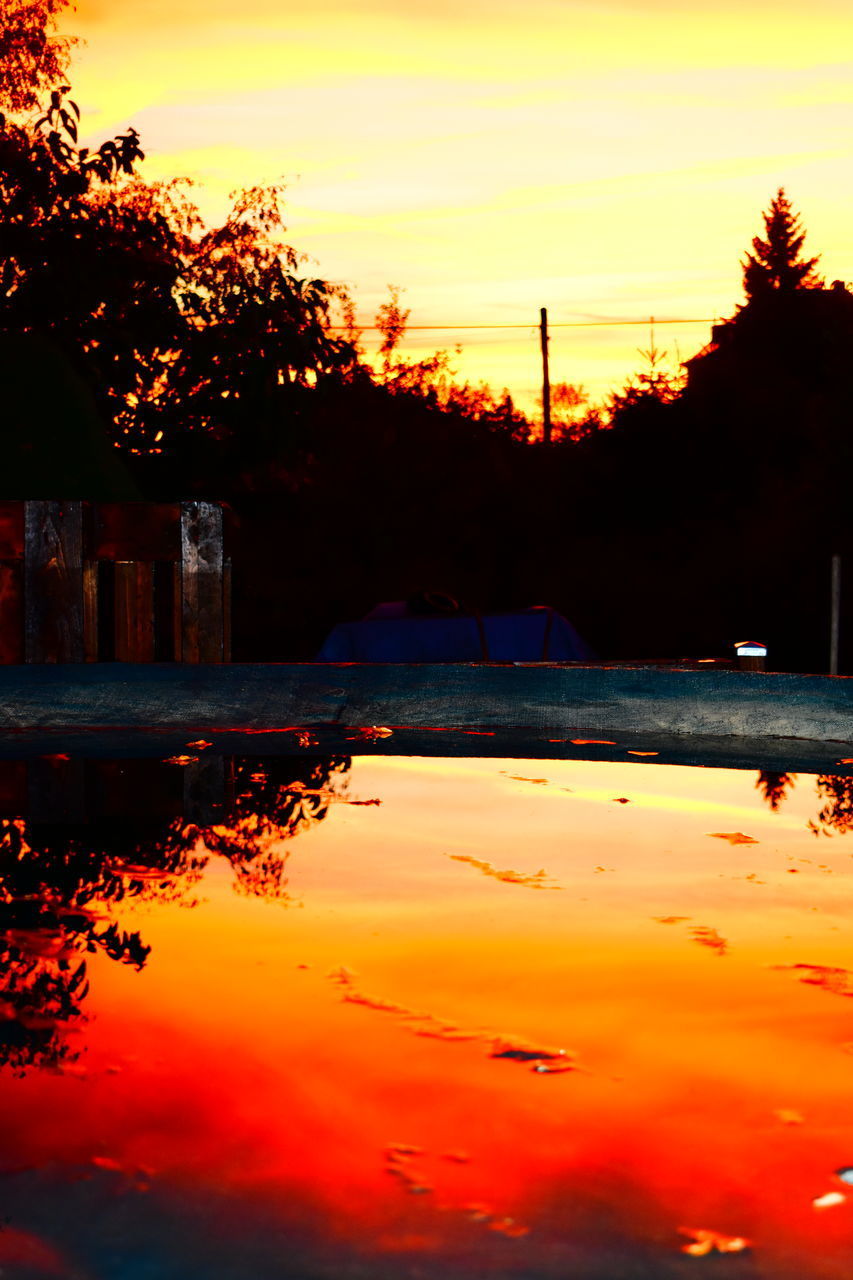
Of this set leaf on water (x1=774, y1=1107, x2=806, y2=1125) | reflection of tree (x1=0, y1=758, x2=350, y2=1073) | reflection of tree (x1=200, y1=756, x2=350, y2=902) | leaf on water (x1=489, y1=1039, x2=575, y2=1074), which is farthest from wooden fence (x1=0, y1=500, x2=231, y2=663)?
leaf on water (x1=774, y1=1107, x2=806, y2=1125)

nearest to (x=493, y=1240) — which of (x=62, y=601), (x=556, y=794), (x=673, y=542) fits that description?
(x=556, y=794)

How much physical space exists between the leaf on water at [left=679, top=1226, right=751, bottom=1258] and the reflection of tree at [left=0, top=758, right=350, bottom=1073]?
3.31 ft

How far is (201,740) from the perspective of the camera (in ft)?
19.1

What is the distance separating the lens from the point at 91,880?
3.68 meters

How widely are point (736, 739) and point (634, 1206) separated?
399cm

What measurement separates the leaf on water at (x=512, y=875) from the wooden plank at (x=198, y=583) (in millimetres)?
4305

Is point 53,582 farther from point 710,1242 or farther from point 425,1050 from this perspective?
point 710,1242

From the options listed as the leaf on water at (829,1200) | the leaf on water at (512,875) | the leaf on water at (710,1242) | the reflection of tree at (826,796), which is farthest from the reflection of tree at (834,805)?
the leaf on water at (710,1242)

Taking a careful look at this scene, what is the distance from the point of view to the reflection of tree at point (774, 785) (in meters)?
4.82

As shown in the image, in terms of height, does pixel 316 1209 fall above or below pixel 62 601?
→ below

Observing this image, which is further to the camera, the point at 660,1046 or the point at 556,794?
the point at 556,794

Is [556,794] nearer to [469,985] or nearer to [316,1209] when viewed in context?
[469,985]

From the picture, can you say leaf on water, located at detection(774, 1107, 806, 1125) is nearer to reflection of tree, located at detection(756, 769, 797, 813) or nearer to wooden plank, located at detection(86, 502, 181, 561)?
reflection of tree, located at detection(756, 769, 797, 813)

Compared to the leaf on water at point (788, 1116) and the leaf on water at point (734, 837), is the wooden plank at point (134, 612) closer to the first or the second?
the leaf on water at point (734, 837)
